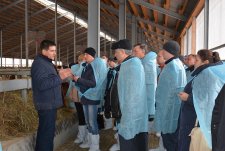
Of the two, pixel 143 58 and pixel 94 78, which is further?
pixel 143 58

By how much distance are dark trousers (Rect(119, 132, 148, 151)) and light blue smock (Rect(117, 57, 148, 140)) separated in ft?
0.35

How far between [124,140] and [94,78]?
4.98ft

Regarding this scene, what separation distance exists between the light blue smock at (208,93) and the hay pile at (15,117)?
2448mm

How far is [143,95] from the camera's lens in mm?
3611

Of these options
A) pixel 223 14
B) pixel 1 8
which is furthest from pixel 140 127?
pixel 1 8

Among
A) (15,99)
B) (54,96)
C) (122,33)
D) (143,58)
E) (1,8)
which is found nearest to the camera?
(54,96)

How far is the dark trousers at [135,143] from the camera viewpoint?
3615mm

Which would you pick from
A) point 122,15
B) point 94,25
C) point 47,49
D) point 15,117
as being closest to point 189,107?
point 47,49

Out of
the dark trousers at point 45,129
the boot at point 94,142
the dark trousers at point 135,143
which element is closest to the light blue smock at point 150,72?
the boot at point 94,142

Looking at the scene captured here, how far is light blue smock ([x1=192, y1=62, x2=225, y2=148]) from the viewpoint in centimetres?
253

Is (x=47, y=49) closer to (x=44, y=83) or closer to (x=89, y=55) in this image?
(x=44, y=83)

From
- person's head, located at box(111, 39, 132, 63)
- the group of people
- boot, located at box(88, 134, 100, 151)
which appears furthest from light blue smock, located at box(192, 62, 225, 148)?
boot, located at box(88, 134, 100, 151)

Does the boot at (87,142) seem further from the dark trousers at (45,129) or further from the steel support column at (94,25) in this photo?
the steel support column at (94,25)

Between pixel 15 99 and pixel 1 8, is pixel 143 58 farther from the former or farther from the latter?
pixel 1 8
